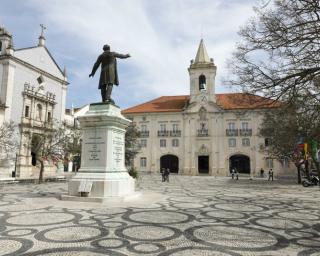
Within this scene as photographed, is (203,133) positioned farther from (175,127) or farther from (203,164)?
(203,164)

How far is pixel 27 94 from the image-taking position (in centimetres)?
3744

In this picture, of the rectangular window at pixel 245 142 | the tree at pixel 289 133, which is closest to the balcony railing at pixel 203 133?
the rectangular window at pixel 245 142

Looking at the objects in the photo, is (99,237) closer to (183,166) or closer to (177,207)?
(177,207)

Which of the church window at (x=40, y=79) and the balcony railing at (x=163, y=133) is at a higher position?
the church window at (x=40, y=79)

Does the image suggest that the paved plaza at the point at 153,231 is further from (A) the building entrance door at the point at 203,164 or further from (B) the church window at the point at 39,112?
(A) the building entrance door at the point at 203,164

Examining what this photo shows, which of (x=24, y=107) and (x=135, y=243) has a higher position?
(x=24, y=107)

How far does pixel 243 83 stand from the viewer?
12469 millimetres

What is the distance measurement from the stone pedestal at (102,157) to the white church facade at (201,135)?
39261mm

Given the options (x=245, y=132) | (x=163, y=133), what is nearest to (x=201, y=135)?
(x=163, y=133)

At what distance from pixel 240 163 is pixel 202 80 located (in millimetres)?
15856

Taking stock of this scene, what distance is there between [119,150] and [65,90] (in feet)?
119

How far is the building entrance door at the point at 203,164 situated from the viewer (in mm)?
50906

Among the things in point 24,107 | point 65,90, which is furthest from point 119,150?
point 65,90

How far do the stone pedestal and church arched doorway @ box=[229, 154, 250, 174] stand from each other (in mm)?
40583
